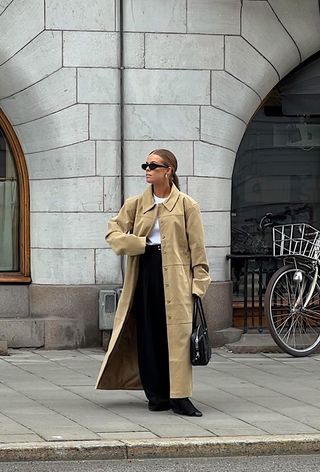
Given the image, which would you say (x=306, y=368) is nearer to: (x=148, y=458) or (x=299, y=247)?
(x=299, y=247)

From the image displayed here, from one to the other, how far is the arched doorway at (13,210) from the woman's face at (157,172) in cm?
357

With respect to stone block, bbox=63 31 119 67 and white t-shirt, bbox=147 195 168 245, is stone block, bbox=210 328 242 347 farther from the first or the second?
white t-shirt, bbox=147 195 168 245

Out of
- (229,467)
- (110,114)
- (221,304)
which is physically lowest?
(229,467)

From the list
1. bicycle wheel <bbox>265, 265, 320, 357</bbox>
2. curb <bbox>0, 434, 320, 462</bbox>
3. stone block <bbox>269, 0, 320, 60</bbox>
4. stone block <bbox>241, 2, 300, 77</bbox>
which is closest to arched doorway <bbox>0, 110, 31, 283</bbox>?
bicycle wheel <bbox>265, 265, 320, 357</bbox>

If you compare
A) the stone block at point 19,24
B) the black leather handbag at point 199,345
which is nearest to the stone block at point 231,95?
the stone block at point 19,24

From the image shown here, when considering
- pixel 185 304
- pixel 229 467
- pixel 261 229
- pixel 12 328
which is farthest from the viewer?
pixel 261 229

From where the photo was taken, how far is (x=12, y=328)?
1184 cm

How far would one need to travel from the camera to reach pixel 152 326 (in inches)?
345

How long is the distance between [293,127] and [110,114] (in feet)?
7.62

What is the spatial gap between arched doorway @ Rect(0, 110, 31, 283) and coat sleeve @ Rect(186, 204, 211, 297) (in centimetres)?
372

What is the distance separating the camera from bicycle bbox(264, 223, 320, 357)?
38.3 ft

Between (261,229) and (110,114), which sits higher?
(110,114)

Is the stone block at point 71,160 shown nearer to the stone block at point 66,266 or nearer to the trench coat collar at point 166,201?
the stone block at point 66,266

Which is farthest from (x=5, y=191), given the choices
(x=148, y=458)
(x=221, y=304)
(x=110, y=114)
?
(x=148, y=458)
